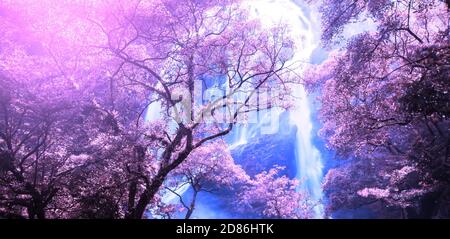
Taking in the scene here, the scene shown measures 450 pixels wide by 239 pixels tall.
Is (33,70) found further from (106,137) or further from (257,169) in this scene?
(257,169)

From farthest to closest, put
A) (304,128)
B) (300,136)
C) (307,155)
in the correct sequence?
(304,128) → (300,136) → (307,155)

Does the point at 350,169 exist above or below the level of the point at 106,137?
above

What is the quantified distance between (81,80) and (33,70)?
1.74 metres

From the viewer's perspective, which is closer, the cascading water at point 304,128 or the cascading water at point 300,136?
the cascading water at point 300,136

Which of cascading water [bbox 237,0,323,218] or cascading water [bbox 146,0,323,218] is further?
cascading water [bbox 237,0,323,218]

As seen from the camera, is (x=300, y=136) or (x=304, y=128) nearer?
(x=300, y=136)

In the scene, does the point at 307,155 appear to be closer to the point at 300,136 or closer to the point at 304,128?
the point at 300,136

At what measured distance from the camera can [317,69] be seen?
1404cm

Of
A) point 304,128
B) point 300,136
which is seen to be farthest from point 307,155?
point 304,128
